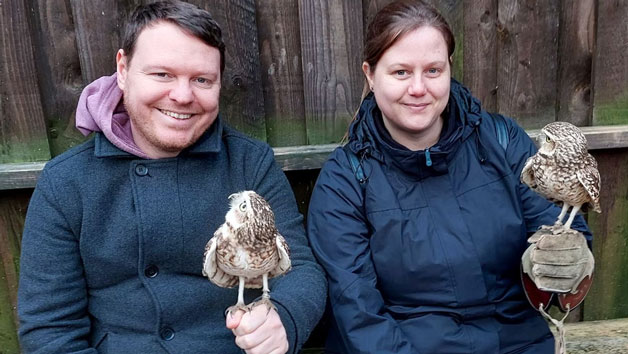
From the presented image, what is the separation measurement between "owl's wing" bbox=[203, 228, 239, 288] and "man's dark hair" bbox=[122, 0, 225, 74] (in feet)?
2.49

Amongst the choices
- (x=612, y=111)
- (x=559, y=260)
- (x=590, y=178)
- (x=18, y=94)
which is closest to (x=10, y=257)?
(x=18, y=94)

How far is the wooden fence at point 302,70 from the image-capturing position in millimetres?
2654

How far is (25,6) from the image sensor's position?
258 cm

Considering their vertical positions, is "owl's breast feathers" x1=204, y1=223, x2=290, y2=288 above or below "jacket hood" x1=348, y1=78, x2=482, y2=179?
below

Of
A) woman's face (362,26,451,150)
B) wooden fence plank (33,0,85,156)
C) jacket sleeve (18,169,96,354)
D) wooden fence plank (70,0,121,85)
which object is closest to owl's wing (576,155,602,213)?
woman's face (362,26,451,150)

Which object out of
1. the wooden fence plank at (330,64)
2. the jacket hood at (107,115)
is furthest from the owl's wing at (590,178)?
the jacket hood at (107,115)

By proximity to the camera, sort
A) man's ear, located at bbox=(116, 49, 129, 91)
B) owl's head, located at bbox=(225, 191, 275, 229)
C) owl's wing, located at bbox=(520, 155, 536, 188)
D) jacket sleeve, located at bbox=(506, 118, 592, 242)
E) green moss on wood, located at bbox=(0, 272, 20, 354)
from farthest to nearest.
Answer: green moss on wood, located at bbox=(0, 272, 20, 354) < jacket sleeve, located at bbox=(506, 118, 592, 242) < man's ear, located at bbox=(116, 49, 129, 91) < owl's wing, located at bbox=(520, 155, 536, 188) < owl's head, located at bbox=(225, 191, 275, 229)

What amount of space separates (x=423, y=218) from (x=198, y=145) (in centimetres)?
94

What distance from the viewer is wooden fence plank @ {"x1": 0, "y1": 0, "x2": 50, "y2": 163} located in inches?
102

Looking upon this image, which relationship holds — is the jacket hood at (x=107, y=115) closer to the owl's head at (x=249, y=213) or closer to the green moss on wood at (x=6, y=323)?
the owl's head at (x=249, y=213)

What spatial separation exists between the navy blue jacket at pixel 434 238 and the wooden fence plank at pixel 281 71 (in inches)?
20.0

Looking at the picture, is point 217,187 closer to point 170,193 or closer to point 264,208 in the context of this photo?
point 170,193

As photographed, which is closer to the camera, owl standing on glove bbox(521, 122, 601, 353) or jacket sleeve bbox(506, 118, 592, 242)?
owl standing on glove bbox(521, 122, 601, 353)

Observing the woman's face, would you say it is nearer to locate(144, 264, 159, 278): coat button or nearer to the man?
the man
